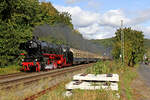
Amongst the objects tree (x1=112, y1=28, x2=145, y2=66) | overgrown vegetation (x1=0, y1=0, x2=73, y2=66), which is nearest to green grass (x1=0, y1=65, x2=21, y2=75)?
overgrown vegetation (x1=0, y1=0, x2=73, y2=66)

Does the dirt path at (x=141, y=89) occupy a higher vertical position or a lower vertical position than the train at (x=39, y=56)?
lower

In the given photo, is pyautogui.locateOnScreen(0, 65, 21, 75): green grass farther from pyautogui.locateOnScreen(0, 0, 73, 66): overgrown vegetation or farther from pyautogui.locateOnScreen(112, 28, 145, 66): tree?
pyautogui.locateOnScreen(112, 28, 145, 66): tree

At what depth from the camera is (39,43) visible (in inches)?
847

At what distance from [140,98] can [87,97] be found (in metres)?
3.08

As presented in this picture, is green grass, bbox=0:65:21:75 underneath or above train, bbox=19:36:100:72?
underneath


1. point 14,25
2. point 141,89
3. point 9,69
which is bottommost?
point 141,89

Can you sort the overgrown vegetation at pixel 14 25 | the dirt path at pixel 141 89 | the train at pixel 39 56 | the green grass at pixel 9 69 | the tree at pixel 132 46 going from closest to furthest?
1. the dirt path at pixel 141 89
2. the green grass at pixel 9 69
3. the train at pixel 39 56
4. the overgrown vegetation at pixel 14 25
5. the tree at pixel 132 46

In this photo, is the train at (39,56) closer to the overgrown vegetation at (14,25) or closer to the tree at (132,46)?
the overgrown vegetation at (14,25)

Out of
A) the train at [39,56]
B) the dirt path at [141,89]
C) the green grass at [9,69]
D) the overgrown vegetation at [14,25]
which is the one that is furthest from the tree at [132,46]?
the dirt path at [141,89]

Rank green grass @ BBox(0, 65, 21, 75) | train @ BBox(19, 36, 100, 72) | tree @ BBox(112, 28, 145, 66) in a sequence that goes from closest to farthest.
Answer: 1. green grass @ BBox(0, 65, 21, 75)
2. train @ BBox(19, 36, 100, 72)
3. tree @ BBox(112, 28, 145, 66)

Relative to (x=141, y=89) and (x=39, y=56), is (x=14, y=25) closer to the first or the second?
(x=39, y=56)

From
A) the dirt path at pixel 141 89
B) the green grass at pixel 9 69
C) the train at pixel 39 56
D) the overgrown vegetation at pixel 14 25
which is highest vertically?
the overgrown vegetation at pixel 14 25

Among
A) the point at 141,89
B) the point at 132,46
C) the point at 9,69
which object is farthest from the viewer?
the point at 132,46

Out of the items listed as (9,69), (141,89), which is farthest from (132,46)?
(141,89)
